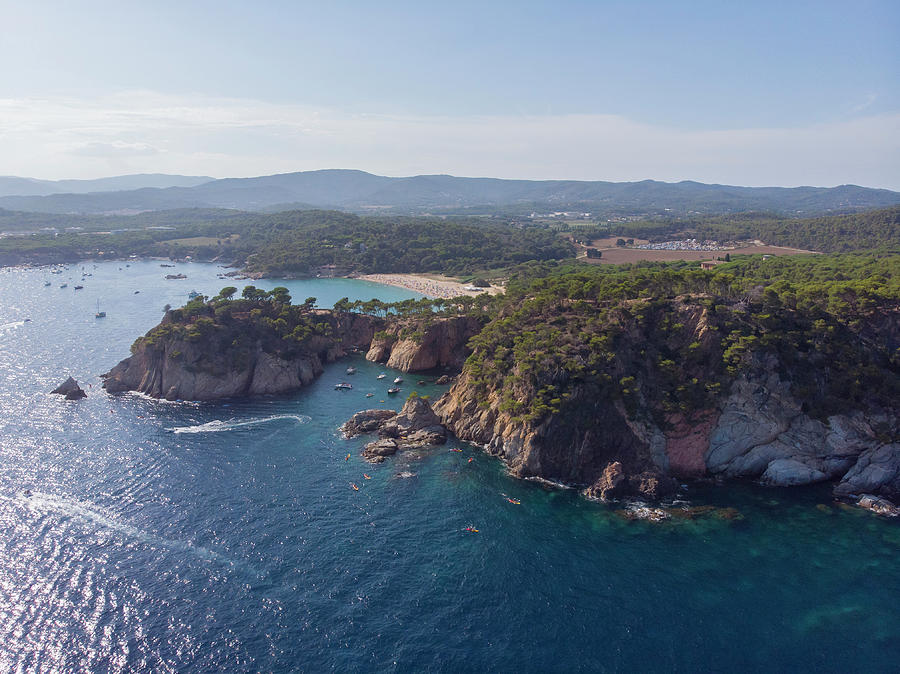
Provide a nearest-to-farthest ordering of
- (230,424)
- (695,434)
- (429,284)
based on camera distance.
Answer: (695,434), (230,424), (429,284)

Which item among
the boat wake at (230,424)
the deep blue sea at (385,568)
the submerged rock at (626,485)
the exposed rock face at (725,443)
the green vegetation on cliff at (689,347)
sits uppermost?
the green vegetation on cliff at (689,347)

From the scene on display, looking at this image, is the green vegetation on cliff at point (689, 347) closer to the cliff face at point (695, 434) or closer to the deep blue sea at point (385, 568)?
the cliff face at point (695, 434)

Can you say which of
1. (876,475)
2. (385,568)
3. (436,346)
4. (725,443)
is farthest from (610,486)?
(436,346)

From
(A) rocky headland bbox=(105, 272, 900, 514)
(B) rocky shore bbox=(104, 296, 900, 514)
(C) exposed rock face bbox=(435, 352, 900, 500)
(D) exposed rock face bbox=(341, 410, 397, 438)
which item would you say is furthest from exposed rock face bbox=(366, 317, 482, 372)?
(C) exposed rock face bbox=(435, 352, 900, 500)

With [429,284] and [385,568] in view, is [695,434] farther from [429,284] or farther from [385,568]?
[429,284]

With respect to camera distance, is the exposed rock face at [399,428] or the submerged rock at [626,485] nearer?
the submerged rock at [626,485]

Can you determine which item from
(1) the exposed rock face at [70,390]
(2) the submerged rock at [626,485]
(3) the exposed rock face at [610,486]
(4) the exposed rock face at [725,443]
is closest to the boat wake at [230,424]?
(1) the exposed rock face at [70,390]
